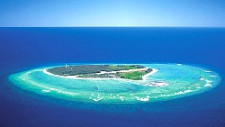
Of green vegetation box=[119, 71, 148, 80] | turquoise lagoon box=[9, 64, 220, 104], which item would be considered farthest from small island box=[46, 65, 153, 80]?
turquoise lagoon box=[9, 64, 220, 104]

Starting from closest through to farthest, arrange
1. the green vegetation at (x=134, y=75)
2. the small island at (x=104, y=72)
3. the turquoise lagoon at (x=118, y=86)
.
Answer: the turquoise lagoon at (x=118, y=86)
the green vegetation at (x=134, y=75)
the small island at (x=104, y=72)

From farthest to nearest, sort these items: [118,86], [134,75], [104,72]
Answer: [104,72] < [134,75] < [118,86]

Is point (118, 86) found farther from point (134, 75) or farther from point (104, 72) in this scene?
point (104, 72)

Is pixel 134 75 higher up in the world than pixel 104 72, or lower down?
lower down

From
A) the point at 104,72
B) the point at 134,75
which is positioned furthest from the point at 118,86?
the point at 104,72

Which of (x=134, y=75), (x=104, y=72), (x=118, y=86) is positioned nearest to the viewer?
(x=118, y=86)

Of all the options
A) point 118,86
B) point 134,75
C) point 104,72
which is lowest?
point 118,86

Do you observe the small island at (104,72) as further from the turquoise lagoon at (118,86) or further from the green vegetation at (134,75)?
the turquoise lagoon at (118,86)

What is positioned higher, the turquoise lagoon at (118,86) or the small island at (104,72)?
the small island at (104,72)

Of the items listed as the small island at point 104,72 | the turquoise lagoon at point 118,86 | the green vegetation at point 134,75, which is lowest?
the turquoise lagoon at point 118,86

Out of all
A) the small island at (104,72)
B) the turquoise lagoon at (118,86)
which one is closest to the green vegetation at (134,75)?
the small island at (104,72)
